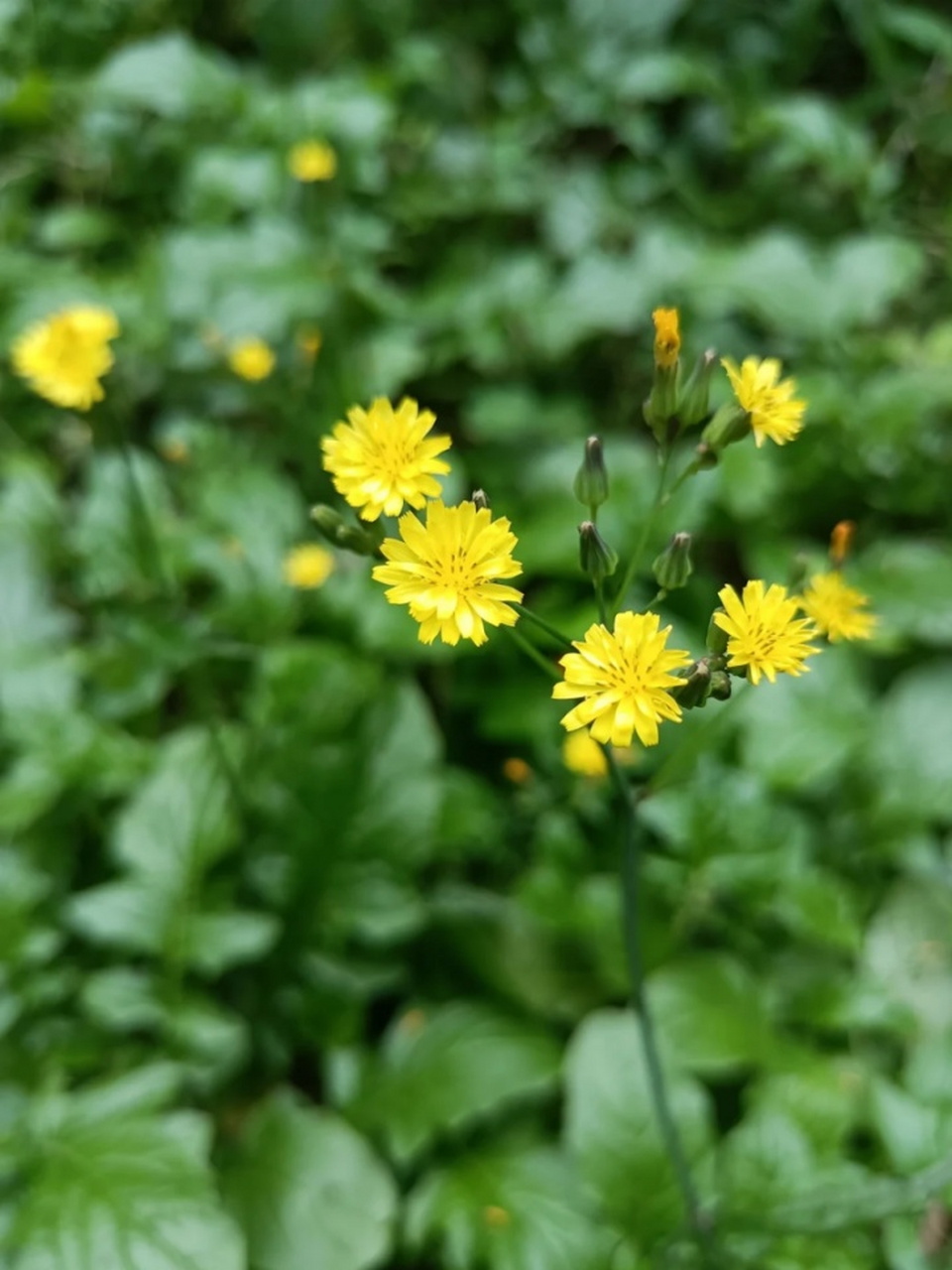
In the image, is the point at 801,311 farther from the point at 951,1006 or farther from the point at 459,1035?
the point at 459,1035

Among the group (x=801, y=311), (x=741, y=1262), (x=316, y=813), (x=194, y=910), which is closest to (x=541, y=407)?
(x=801, y=311)

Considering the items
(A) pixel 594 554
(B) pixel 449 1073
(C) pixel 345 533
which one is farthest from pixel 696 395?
(B) pixel 449 1073

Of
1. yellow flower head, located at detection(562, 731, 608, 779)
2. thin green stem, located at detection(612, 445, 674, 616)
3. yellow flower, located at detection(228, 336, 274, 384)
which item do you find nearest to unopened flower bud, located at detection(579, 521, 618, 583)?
thin green stem, located at detection(612, 445, 674, 616)

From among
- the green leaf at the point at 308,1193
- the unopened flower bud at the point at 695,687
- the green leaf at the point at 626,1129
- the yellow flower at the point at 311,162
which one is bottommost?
the green leaf at the point at 308,1193

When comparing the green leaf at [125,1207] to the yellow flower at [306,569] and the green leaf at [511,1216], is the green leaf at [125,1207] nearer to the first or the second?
the green leaf at [511,1216]

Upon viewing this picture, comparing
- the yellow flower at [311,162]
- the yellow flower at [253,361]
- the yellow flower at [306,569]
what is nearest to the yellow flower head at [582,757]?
the yellow flower at [306,569]

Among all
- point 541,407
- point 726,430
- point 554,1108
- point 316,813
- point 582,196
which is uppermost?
point 726,430

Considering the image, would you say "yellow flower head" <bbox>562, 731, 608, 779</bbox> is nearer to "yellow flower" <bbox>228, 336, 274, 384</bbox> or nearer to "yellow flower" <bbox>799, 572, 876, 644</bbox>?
"yellow flower" <bbox>799, 572, 876, 644</bbox>
